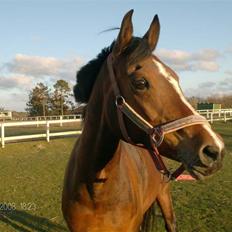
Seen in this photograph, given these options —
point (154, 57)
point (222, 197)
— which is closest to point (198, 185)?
point (222, 197)

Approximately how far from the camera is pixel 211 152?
2.02 metres

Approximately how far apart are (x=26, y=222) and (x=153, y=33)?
4.44 meters

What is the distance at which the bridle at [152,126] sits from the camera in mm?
2184

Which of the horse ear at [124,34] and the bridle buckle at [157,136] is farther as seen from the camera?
the horse ear at [124,34]

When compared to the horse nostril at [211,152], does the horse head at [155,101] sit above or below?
above

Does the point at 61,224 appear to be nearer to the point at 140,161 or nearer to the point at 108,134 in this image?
the point at 140,161

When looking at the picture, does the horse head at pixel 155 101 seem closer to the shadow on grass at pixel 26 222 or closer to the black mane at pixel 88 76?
the black mane at pixel 88 76

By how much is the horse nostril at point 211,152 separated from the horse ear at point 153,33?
0.96m

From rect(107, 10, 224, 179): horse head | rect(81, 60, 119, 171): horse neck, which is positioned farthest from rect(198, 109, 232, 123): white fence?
rect(107, 10, 224, 179): horse head

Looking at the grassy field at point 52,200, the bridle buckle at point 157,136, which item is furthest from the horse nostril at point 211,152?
the grassy field at point 52,200

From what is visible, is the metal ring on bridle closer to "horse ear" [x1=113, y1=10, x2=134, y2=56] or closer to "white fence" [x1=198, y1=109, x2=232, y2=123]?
"horse ear" [x1=113, y1=10, x2=134, y2=56]

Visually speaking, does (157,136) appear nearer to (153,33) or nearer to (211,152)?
(211,152)

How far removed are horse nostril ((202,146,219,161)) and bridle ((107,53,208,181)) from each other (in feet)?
0.70

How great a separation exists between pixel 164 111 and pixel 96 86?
913 millimetres
